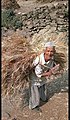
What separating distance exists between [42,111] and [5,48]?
43.5 inches

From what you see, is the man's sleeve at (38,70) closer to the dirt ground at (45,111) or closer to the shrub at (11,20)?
the dirt ground at (45,111)

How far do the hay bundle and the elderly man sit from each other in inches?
A: 5.1

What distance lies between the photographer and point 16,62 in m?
5.42

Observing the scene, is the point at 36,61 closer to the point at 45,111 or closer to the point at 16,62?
the point at 16,62

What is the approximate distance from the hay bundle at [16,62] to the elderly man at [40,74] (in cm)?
13

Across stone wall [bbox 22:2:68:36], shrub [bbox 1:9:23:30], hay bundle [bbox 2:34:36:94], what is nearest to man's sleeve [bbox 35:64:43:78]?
hay bundle [bbox 2:34:36:94]

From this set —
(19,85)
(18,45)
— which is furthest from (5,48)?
(19,85)

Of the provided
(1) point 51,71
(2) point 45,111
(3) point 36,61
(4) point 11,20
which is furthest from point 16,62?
(4) point 11,20

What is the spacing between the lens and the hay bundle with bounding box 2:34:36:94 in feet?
17.6

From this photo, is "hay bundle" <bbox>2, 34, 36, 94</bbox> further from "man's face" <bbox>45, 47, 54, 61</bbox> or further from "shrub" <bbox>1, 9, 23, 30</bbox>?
"shrub" <bbox>1, 9, 23, 30</bbox>

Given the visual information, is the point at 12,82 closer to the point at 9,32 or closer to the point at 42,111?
the point at 42,111

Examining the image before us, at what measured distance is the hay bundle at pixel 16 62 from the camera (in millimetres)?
5359

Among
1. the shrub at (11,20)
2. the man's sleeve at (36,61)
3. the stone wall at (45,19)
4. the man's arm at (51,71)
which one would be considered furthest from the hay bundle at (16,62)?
the shrub at (11,20)

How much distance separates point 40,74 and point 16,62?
1.31 ft
